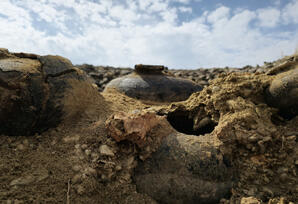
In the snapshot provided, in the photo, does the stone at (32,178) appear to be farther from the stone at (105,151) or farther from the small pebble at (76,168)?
the stone at (105,151)

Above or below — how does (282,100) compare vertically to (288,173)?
above

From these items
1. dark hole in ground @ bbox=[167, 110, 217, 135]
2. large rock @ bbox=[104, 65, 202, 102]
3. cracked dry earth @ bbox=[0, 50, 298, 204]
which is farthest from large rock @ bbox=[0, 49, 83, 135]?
large rock @ bbox=[104, 65, 202, 102]

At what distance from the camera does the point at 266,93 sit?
2.19 metres

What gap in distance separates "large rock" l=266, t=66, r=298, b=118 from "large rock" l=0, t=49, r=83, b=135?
6.91ft

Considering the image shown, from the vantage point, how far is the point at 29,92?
188cm

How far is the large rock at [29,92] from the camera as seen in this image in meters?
1.81

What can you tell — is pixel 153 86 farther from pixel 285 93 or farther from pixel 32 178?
pixel 32 178

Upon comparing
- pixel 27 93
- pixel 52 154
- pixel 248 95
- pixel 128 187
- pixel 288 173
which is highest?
pixel 248 95

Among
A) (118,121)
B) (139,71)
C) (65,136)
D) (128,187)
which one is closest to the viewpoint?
(128,187)

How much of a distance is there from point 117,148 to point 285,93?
1.67m

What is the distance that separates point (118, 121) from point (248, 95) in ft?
4.56

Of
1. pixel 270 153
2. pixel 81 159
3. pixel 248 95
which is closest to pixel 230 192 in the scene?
pixel 270 153

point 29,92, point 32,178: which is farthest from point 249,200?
point 29,92

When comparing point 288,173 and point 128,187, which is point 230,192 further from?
point 128,187
